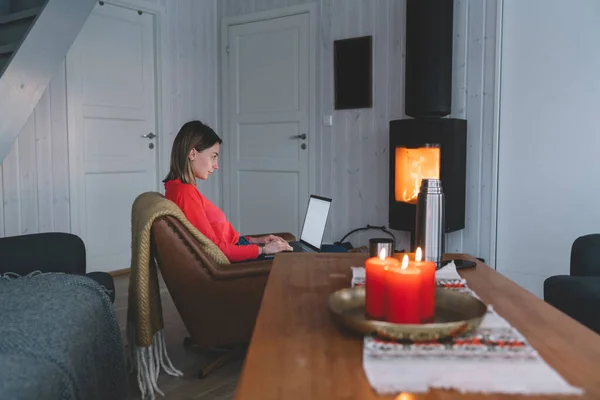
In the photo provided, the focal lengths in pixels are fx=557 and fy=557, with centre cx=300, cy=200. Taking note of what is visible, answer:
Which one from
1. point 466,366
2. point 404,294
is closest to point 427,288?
point 404,294

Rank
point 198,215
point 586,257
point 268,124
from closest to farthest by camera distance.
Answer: point 586,257 → point 198,215 → point 268,124

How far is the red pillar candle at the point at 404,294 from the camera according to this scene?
930 mm

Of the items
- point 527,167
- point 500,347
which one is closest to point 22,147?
point 527,167

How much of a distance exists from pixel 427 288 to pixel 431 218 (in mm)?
425

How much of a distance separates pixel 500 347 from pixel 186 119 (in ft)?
14.5

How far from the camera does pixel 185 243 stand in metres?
2.17

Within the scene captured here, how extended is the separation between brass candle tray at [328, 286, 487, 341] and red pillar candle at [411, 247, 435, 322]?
18 mm

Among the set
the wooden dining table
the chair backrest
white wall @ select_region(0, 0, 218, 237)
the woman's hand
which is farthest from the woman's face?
white wall @ select_region(0, 0, 218, 237)

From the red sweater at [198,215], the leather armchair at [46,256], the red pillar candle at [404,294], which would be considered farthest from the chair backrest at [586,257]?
the leather armchair at [46,256]

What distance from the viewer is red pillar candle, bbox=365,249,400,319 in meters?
0.97

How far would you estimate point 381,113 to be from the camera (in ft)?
13.9

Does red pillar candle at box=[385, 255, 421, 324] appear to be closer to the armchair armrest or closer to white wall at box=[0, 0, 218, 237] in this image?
the armchair armrest

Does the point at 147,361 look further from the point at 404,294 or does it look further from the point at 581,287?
the point at 581,287

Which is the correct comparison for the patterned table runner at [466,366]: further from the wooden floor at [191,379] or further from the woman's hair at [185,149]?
the woman's hair at [185,149]
